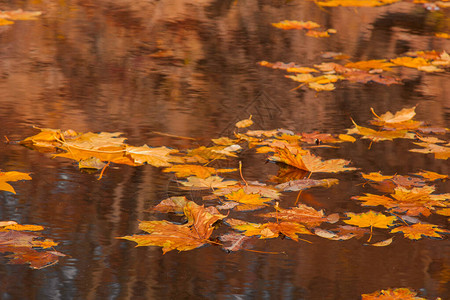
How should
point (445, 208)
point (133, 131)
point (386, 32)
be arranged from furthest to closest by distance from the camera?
point (386, 32)
point (133, 131)
point (445, 208)

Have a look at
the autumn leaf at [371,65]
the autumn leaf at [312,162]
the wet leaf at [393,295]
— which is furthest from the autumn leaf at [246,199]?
the autumn leaf at [371,65]

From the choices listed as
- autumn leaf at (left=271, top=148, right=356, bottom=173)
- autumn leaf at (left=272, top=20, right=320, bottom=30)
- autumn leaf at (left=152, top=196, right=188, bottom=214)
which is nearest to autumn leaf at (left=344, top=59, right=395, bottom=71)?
autumn leaf at (left=272, top=20, right=320, bottom=30)

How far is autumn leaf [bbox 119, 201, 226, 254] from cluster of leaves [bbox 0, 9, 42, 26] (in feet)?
10.8

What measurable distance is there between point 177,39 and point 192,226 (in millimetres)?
2879

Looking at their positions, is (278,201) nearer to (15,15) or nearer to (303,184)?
(303,184)

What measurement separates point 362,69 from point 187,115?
4.96 feet

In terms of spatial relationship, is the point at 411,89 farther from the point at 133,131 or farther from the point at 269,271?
the point at 269,271

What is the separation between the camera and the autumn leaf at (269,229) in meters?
2.11

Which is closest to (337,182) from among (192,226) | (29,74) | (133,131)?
(192,226)

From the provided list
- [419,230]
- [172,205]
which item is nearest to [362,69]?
[419,230]

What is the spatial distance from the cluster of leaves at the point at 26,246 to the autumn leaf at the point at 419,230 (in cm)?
110

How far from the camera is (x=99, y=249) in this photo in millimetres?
1972

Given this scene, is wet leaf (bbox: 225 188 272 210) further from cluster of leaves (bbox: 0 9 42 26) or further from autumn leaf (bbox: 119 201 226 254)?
cluster of leaves (bbox: 0 9 42 26)

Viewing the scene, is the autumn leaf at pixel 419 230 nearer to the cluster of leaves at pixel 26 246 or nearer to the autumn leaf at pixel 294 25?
the cluster of leaves at pixel 26 246
